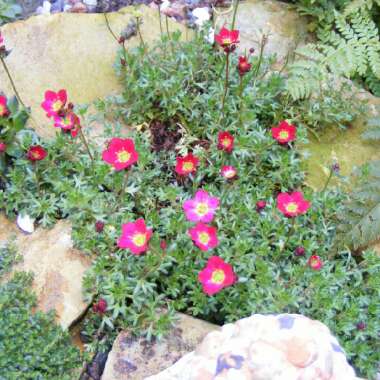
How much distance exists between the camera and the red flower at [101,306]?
2.77 m

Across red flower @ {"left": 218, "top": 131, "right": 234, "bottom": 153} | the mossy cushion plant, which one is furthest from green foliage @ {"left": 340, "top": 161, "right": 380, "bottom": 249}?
red flower @ {"left": 218, "top": 131, "right": 234, "bottom": 153}

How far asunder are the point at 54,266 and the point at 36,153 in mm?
670

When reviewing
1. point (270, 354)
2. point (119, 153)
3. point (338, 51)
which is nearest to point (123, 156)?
point (119, 153)

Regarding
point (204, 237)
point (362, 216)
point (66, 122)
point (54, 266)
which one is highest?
point (66, 122)

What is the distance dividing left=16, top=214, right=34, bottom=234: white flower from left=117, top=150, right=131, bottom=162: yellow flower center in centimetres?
75

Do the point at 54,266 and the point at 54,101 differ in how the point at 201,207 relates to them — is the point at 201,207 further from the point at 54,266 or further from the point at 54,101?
the point at 54,101

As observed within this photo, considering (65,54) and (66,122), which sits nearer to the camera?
(66,122)

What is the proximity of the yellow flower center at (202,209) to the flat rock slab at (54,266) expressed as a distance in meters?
0.75

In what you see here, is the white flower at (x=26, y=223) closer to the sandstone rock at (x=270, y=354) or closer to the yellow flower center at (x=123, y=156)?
the yellow flower center at (x=123, y=156)

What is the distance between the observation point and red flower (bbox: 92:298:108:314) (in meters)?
2.77

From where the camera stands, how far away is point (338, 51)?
390cm

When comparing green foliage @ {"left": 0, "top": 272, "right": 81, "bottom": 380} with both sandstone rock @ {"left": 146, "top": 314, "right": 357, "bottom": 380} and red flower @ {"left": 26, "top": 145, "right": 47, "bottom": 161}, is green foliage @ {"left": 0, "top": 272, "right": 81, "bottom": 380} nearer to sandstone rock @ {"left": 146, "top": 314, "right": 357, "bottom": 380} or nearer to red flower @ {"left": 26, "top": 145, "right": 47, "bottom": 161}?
red flower @ {"left": 26, "top": 145, "right": 47, "bottom": 161}

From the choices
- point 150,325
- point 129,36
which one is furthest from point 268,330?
point 129,36

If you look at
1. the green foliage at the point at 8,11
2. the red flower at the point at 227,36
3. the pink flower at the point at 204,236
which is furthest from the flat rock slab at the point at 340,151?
the green foliage at the point at 8,11
